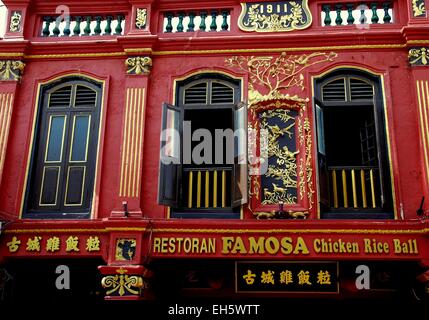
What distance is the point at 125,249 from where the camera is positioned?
6902 mm

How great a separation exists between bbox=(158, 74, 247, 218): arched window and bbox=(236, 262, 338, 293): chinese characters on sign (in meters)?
0.79

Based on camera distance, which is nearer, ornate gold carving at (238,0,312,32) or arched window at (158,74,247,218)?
arched window at (158,74,247,218)

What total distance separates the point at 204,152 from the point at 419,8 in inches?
144

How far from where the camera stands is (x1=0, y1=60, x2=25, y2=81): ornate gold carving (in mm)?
7973

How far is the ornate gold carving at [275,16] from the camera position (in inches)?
314

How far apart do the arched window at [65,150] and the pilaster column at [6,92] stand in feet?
1.27

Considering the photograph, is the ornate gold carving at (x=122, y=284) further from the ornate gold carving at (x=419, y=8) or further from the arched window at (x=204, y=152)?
the ornate gold carving at (x=419, y=8)

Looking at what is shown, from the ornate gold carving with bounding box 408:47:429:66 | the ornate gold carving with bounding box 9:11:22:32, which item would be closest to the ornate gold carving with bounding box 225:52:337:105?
the ornate gold carving with bounding box 408:47:429:66

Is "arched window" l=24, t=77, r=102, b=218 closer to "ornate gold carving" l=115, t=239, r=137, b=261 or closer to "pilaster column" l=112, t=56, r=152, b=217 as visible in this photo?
"pilaster column" l=112, t=56, r=152, b=217

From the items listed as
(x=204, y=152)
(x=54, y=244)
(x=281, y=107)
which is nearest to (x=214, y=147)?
(x=204, y=152)

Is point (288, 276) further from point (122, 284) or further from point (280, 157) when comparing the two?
point (122, 284)

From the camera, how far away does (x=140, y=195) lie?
7258mm
